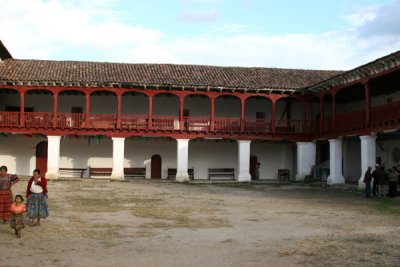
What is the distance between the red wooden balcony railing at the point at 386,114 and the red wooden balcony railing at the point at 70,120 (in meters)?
15.8

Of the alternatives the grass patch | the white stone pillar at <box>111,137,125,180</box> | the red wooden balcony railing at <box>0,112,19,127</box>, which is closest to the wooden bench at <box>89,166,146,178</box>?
the white stone pillar at <box>111,137,125,180</box>

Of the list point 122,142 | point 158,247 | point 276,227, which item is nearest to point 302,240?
point 276,227

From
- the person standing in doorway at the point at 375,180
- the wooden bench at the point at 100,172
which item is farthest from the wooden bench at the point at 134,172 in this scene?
the person standing in doorway at the point at 375,180

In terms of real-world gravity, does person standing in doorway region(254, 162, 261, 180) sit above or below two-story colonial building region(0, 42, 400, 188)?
below

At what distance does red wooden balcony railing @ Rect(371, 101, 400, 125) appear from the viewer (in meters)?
20.5

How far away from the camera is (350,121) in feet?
82.1

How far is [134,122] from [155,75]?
3227mm

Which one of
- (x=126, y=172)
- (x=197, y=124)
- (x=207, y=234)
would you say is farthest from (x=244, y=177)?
(x=207, y=234)

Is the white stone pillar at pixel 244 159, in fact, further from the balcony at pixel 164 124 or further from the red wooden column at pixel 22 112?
the red wooden column at pixel 22 112

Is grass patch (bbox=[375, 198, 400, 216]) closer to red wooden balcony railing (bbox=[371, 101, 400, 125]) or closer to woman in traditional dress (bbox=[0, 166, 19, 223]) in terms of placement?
red wooden balcony railing (bbox=[371, 101, 400, 125])

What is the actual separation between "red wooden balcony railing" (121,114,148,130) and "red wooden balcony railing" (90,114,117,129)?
21.1 inches

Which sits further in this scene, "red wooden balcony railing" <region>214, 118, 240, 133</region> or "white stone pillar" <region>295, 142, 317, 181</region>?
"white stone pillar" <region>295, 142, 317, 181</region>

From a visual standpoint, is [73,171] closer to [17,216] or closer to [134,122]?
→ [134,122]

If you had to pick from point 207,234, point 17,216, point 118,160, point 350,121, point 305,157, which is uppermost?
Result: point 350,121
